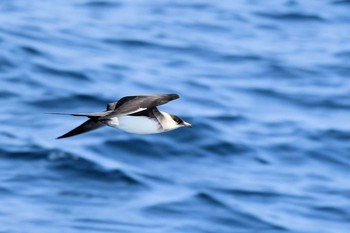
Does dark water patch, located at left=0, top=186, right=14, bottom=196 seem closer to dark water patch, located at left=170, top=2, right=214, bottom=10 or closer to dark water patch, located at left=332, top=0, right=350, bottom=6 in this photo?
dark water patch, located at left=170, top=2, right=214, bottom=10

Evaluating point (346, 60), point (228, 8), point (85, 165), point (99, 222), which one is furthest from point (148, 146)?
point (228, 8)

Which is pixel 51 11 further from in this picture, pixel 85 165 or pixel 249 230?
pixel 249 230

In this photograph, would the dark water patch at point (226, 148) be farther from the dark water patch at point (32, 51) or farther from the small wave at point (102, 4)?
the small wave at point (102, 4)

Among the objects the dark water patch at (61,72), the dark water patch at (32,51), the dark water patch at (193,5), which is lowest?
the dark water patch at (61,72)

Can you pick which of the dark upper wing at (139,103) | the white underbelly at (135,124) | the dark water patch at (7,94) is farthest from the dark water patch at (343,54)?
the dark upper wing at (139,103)

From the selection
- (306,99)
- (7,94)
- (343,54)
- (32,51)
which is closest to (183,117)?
(7,94)

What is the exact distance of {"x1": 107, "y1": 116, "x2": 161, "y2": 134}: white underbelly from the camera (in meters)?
8.95

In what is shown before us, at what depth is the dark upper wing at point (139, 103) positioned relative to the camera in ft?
27.7

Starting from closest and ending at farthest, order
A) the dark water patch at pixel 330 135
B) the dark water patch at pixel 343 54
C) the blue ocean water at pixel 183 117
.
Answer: the blue ocean water at pixel 183 117
the dark water patch at pixel 330 135
the dark water patch at pixel 343 54

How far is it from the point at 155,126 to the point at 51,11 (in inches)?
912

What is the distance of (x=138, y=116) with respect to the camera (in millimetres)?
9117

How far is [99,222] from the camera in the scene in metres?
18.2

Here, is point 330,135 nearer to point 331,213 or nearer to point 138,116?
point 331,213

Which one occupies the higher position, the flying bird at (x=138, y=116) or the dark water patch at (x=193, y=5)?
the flying bird at (x=138, y=116)
